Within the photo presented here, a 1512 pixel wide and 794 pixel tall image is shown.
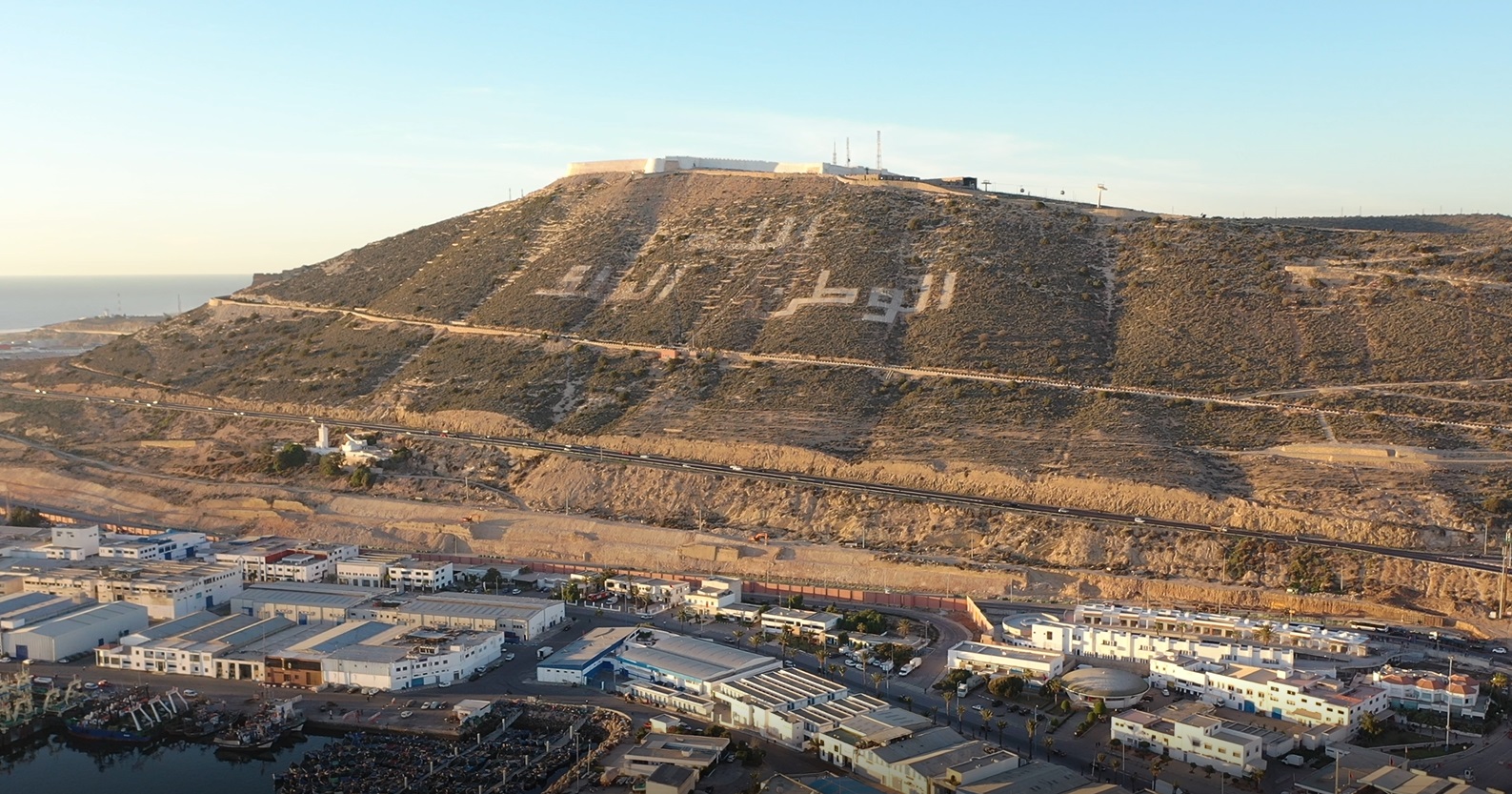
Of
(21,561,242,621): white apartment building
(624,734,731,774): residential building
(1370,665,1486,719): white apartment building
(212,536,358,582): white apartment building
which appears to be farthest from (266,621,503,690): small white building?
(1370,665,1486,719): white apartment building

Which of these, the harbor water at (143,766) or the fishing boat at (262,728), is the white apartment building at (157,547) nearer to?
the harbor water at (143,766)

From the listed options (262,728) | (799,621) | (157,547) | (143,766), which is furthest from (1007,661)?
(157,547)

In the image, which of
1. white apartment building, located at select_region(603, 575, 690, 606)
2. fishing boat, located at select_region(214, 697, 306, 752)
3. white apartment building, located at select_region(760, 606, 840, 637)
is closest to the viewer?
fishing boat, located at select_region(214, 697, 306, 752)

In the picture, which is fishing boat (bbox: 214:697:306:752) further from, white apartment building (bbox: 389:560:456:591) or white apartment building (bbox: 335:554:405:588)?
white apartment building (bbox: 335:554:405:588)

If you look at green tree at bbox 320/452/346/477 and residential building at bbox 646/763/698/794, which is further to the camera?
green tree at bbox 320/452/346/477

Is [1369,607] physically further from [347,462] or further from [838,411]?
[347,462]

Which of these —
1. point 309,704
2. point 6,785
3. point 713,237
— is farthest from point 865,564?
point 713,237
